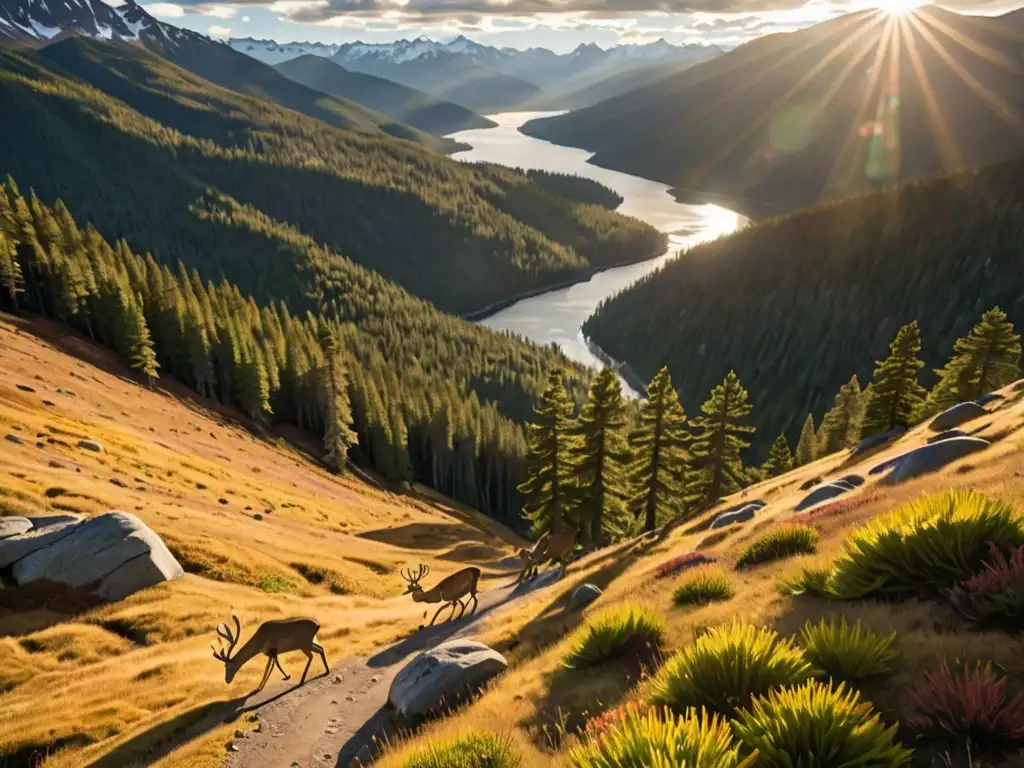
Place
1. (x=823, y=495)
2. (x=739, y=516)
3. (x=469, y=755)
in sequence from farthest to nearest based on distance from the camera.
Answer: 1. (x=739, y=516)
2. (x=823, y=495)
3. (x=469, y=755)

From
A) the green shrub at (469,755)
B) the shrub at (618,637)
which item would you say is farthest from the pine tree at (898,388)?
the green shrub at (469,755)

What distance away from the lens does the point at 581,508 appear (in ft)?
147

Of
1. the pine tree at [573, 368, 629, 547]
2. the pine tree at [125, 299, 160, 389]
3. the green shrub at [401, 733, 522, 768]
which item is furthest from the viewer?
the pine tree at [125, 299, 160, 389]

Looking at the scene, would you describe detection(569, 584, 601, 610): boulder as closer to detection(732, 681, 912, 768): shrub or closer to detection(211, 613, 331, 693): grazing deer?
detection(211, 613, 331, 693): grazing deer

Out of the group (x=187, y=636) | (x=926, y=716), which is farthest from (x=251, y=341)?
(x=926, y=716)

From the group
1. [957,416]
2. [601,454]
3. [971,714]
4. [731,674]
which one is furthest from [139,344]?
[971,714]

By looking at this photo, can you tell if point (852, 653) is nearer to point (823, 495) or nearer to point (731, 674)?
point (731, 674)

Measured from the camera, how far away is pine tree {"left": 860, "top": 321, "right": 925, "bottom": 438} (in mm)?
46406

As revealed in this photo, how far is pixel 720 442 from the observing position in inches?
1871

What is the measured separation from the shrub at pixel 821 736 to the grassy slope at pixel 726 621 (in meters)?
1.04

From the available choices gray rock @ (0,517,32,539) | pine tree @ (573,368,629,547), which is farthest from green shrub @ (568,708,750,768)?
pine tree @ (573,368,629,547)

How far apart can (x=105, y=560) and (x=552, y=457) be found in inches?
1133

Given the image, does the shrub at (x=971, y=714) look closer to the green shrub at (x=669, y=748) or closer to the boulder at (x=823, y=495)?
the green shrub at (x=669, y=748)

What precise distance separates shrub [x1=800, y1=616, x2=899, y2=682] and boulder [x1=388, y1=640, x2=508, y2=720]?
25.1 ft
